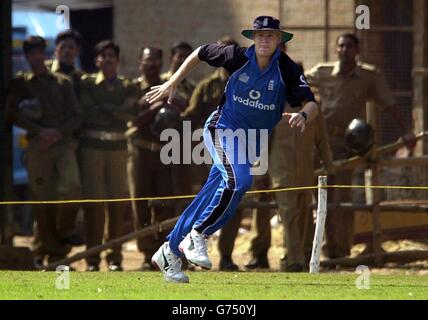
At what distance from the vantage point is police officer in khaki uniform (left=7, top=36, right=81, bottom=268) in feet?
58.4


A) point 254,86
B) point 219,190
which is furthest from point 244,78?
point 219,190

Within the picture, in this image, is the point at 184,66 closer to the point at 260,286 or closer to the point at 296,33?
the point at 260,286

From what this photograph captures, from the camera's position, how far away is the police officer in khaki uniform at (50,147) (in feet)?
58.4

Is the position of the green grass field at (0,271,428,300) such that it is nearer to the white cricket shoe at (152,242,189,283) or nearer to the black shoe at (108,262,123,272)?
the white cricket shoe at (152,242,189,283)

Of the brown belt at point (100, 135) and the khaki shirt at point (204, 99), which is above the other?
the khaki shirt at point (204, 99)

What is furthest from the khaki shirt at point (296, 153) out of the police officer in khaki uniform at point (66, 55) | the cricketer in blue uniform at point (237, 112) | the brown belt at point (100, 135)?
the cricketer in blue uniform at point (237, 112)

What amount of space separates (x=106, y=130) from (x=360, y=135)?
286 cm

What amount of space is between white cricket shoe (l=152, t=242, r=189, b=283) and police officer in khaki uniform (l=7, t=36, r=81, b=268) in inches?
193

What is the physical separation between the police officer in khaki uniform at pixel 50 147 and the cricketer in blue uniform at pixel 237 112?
5189 millimetres

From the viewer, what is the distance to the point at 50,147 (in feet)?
58.7

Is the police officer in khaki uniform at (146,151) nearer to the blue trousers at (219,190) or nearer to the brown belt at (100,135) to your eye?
the brown belt at (100,135)

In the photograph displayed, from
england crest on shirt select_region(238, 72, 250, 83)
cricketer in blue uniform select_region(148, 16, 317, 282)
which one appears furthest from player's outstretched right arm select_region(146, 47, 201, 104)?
england crest on shirt select_region(238, 72, 250, 83)

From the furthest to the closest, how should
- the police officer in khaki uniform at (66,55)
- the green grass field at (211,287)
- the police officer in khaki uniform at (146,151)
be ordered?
the police officer in khaki uniform at (66,55) < the police officer in khaki uniform at (146,151) < the green grass field at (211,287)

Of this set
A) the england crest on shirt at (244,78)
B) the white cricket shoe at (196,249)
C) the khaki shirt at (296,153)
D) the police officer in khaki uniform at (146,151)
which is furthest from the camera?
the police officer in khaki uniform at (146,151)
